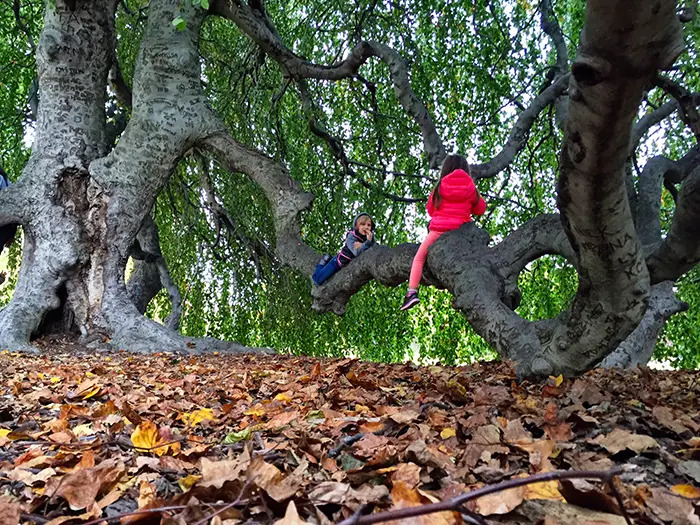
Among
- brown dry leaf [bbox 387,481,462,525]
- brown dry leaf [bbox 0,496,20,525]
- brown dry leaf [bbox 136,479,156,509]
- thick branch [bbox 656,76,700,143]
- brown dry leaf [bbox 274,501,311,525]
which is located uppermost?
thick branch [bbox 656,76,700,143]

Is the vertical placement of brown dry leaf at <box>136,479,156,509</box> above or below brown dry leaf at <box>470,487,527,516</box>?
below

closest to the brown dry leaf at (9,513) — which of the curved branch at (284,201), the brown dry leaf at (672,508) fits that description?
the brown dry leaf at (672,508)

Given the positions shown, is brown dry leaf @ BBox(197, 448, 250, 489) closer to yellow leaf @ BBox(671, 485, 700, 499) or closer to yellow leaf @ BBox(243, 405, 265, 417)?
yellow leaf @ BBox(243, 405, 265, 417)

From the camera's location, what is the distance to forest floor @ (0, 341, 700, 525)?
0.90 meters

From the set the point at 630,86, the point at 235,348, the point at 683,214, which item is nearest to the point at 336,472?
the point at 630,86

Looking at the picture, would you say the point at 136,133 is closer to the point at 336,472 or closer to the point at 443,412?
the point at 443,412

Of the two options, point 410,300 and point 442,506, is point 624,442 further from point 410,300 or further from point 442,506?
point 410,300

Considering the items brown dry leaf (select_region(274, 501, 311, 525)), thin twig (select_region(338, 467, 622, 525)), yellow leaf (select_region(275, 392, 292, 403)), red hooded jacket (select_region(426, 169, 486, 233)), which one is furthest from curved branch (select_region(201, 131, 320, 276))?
thin twig (select_region(338, 467, 622, 525))

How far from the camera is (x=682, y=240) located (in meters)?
1.83

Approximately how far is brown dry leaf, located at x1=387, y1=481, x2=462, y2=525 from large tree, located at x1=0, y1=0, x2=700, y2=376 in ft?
2.99

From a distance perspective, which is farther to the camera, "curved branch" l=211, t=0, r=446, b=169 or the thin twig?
"curved branch" l=211, t=0, r=446, b=169

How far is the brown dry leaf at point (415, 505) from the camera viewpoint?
78 cm

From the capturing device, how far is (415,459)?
1.12m

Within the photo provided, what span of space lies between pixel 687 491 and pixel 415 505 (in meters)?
0.51
